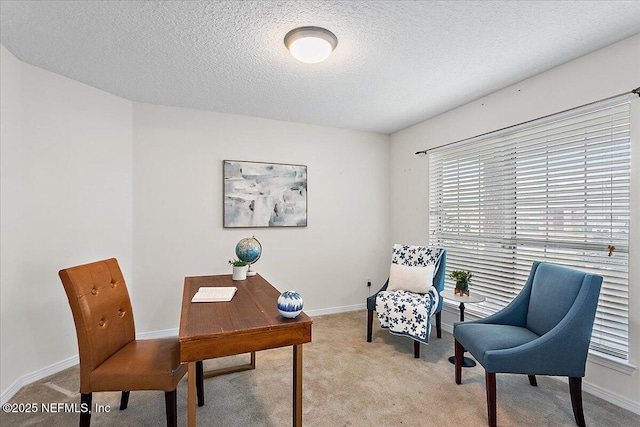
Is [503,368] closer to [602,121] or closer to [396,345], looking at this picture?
[396,345]

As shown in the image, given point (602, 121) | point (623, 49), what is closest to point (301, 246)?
point (602, 121)

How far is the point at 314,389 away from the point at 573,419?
168 centimetres

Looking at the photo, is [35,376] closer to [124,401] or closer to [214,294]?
[124,401]

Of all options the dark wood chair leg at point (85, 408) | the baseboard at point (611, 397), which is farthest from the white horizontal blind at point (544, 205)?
the dark wood chair leg at point (85, 408)

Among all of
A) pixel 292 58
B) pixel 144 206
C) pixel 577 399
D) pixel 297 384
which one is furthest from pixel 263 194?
pixel 577 399

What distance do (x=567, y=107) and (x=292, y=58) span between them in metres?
2.16

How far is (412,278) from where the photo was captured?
10.5 ft

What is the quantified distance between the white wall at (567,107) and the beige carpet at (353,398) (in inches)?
8.1

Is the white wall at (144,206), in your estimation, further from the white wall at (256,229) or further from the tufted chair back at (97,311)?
the tufted chair back at (97,311)

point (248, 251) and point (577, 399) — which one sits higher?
point (248, 251)

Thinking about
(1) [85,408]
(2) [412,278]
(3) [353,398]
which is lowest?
(3) [353,398]

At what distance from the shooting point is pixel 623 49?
214 centimetres

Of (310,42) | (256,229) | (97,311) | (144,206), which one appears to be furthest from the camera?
(256,229)

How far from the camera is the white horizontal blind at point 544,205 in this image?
2.19m
